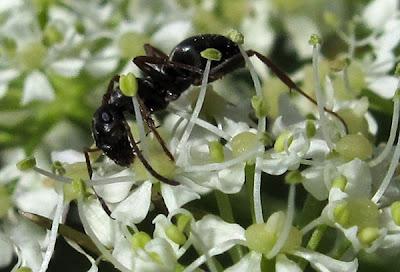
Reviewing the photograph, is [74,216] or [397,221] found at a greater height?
[397,221]

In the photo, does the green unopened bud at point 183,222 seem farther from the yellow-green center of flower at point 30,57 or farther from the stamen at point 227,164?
the yellow-green center of flower at point 30,57

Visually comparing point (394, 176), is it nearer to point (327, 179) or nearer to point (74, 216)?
point (327, 179)

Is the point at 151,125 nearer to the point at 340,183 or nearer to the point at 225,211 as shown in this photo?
the point at 225,211

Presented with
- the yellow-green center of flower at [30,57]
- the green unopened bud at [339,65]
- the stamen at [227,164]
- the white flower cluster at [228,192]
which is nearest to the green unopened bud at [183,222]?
the white flower cluster at [228,192]

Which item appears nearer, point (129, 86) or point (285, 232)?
point (285, 232)

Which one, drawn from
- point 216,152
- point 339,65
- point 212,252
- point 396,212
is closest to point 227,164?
point 216,152

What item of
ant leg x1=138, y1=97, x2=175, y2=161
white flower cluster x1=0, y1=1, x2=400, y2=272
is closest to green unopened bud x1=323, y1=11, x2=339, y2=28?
white flower cluster x1=0, y1=1, x2=400, y2=272

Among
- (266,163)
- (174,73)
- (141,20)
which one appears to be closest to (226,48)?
(174,73)
